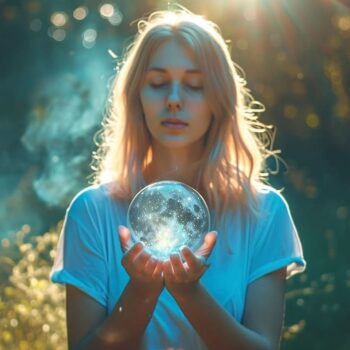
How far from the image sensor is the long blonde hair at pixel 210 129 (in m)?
3.50

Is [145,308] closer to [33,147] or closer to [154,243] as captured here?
[154,243]

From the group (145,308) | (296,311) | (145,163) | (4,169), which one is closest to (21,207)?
(4,169)

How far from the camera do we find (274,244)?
3490 millimetres

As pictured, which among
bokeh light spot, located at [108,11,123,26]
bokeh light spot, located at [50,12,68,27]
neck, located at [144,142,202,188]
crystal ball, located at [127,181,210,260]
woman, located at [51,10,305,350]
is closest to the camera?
crystal ball, located at [127,181,210,260]

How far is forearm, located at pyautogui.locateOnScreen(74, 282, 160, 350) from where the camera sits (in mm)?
3041

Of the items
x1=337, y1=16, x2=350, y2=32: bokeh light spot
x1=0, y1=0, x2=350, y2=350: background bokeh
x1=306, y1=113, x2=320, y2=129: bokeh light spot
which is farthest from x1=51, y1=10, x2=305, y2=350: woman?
x1=337, y1=16, x2=350, y2=32: bokeh light spot

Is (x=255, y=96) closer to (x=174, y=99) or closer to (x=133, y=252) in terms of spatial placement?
(x=174, y=99)

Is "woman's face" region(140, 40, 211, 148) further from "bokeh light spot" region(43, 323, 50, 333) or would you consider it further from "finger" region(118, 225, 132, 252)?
"bokeh light spot" region(43, 323, 50, 333)

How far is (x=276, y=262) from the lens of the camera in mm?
3436

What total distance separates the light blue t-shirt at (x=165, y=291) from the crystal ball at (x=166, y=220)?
0.40 meters

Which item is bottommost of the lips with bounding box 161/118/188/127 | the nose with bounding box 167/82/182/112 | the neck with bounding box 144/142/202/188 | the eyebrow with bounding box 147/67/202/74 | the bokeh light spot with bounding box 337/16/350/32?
the bokeh light spot with bounding box 337/16/350/32

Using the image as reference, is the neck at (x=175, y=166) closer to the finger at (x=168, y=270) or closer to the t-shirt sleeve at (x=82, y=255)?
the t-shirt sleeve at (x=82, y=255)

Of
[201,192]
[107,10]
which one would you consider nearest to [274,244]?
[201,192]

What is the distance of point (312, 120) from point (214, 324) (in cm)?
421
